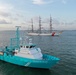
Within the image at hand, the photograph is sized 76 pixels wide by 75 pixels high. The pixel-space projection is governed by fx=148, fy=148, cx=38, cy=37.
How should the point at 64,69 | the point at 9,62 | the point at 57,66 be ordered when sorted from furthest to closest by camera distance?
the point at 9,62
the point at 57,66
the point at 64,69

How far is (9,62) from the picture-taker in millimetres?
35500

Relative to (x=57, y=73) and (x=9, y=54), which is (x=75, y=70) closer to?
(x=57, y=73)

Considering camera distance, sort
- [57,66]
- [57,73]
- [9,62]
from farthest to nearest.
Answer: [9,62]
[57,66]
[57,73]

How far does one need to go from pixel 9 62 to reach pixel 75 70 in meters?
15.4

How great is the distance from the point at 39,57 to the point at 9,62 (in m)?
8.07

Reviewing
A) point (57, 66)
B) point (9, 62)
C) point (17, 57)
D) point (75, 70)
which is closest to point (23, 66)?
point (17, 57)

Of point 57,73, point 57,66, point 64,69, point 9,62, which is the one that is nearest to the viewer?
point 57,73

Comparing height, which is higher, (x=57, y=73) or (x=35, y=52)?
(x=35, y=52)

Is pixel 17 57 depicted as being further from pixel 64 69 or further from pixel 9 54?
pixel 64 69

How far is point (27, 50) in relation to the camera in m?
32.0

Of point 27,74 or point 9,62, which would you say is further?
point 9,62

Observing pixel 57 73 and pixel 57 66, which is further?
pixel 57 66

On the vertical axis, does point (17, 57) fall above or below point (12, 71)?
above

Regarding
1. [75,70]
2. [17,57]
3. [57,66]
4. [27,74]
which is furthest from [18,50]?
[75,70]
